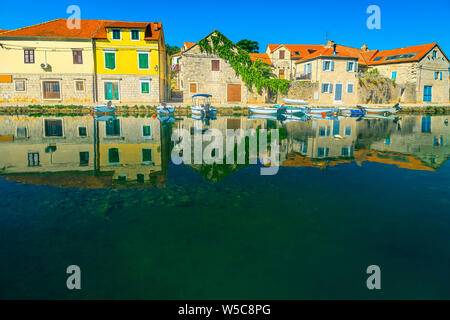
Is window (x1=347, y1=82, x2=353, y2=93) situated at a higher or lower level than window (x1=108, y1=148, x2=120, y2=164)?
higher

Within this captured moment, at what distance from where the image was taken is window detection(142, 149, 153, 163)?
12.6 meters

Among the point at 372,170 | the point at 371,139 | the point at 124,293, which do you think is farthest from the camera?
the point at 371,139

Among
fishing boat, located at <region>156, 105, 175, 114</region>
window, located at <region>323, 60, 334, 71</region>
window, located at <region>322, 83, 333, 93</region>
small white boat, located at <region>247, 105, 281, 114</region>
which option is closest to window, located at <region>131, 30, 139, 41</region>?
fishing boat, located at <region>156, 105, 175, 114</region>

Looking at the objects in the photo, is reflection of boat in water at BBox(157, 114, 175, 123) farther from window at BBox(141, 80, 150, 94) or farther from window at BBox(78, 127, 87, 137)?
window at BBox(78, 127, 87, 137)

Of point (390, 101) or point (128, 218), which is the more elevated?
point (390, 101)

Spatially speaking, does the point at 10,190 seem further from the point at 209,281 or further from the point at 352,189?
the point at 352,189

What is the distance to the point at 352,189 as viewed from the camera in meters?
9.02

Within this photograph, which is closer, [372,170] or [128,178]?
[128,178]

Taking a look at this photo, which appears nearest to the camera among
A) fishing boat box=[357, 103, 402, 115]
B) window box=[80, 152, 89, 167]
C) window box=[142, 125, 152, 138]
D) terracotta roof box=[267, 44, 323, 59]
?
window box=[80, 152, 89, 167]

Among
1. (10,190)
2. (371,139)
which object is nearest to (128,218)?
(10,190)

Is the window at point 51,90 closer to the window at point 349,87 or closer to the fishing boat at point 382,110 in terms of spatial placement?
the fishing boat at point 382,110

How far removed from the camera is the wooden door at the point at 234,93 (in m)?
40.0

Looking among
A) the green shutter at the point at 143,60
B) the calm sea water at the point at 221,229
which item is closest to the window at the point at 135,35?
the green shutter at the point at 143,60
